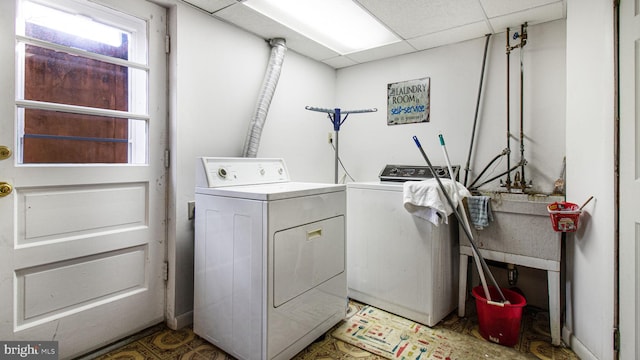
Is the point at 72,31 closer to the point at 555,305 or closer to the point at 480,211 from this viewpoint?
the point at 480,211

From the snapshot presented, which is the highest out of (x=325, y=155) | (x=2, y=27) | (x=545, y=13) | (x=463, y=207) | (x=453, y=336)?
(x=545, y=13)

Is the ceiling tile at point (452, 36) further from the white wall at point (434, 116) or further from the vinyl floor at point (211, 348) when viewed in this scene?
the vinyl floor at point (211, 348)

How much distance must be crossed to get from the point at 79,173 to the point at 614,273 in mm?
2844

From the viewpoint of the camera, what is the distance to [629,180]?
1.38 meters

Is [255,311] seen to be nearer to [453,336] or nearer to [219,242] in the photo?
[219,242]

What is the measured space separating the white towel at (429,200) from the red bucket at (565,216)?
533 millimetres

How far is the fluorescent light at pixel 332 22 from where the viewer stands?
7.16 ft

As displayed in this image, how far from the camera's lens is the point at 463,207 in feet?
7.04

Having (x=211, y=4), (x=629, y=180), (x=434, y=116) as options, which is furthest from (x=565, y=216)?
(x=211, y=4)

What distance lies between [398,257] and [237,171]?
1.34 m

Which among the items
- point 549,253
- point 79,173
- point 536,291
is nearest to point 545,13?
point 549,253

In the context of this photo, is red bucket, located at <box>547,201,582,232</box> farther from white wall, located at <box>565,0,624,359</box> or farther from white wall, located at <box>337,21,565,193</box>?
white wall, located at <box>337,21,565,193</box>

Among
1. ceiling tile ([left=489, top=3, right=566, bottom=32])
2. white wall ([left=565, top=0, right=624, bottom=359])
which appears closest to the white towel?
white wall ([left=565, top=0, right=624, bottom=359])
